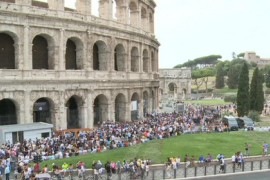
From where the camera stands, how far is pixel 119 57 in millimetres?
39469

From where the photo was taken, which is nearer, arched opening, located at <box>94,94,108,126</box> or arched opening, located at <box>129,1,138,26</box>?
arched opening, located at <box>94,94,108,126</box>

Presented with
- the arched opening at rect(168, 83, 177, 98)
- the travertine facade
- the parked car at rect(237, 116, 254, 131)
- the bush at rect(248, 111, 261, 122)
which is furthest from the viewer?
the arched opening at rect(168, 83, 177, 98)

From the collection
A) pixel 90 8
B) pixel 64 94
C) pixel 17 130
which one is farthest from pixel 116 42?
pixel 17 130

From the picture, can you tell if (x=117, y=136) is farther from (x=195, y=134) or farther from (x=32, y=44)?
(x=32, y=44)

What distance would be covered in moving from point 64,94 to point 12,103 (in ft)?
13.7

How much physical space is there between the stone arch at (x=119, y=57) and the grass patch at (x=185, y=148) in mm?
11091

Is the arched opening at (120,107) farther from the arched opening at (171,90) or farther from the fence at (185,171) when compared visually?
the arched opening at (171,90)

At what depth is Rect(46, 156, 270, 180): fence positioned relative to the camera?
20281mm

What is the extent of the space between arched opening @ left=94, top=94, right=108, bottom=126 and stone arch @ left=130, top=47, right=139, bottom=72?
6853mm

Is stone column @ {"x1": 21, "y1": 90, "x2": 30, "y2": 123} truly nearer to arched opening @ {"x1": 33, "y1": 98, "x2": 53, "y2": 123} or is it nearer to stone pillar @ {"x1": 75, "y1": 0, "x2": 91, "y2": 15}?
arched opening @ {"x1": 33, "y1": 98, "x2": 53, "y2": 123}

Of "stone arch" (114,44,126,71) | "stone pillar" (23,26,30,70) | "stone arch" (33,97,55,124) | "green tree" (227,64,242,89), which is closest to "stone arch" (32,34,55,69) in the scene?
"stone pillar" (23,26,30,70)

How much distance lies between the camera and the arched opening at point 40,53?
105ft

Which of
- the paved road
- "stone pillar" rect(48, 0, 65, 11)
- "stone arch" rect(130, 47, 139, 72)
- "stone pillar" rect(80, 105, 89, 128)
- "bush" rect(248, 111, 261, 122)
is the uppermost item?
"stone pillar" rect(48, 0, 65, 11)

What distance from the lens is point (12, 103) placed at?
102ft
